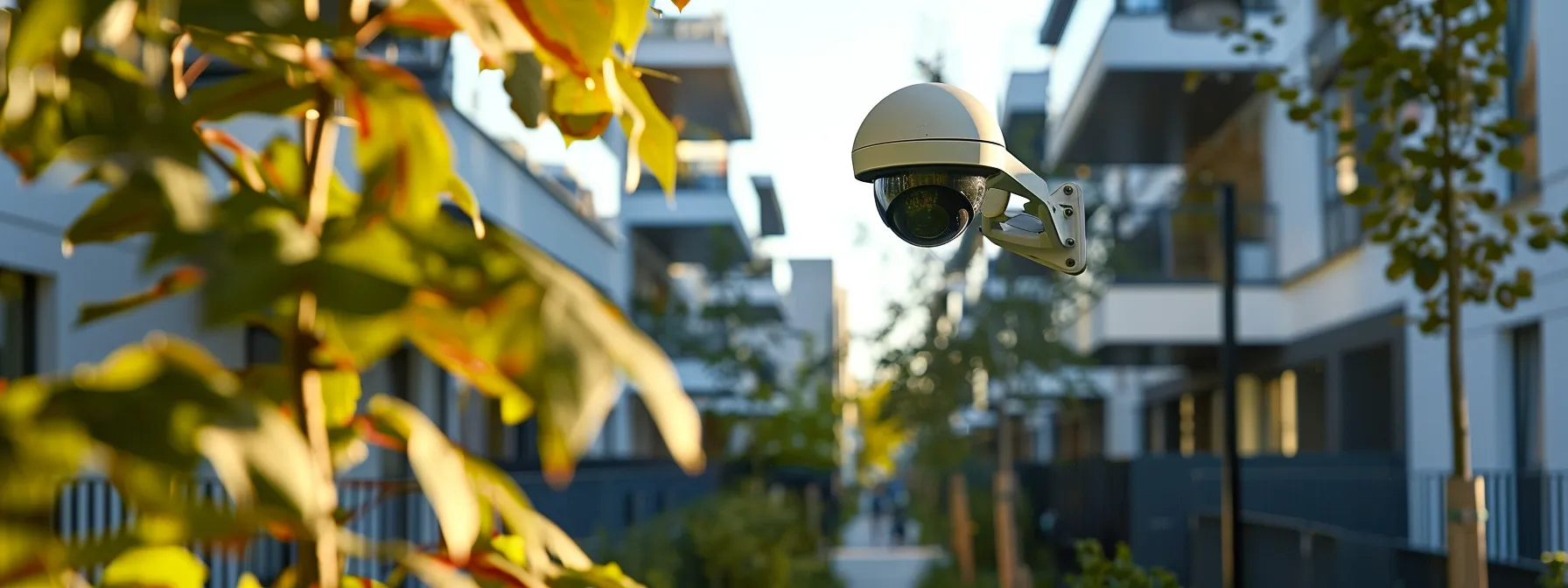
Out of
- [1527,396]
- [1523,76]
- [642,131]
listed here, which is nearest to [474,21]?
[642,131]

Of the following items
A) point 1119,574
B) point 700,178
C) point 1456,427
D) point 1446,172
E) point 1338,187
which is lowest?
point 1119,574

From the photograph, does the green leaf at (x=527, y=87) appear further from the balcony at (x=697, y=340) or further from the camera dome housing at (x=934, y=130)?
the balcony at (x=697, y=340)

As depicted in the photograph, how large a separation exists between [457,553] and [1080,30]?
63.7ft

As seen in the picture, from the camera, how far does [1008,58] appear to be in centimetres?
2198

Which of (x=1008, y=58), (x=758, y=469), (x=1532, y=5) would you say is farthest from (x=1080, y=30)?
(x=758, y=469)

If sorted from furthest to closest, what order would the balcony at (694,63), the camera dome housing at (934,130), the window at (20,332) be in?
the balcony at (694,63)
the window at (20,332)
the camera dome housing at (934,130)

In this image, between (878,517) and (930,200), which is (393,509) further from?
(878,517)

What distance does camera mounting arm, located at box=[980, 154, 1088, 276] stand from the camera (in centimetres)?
262

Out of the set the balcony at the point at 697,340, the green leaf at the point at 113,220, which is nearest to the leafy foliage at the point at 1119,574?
the green leaf at the point at 113,220

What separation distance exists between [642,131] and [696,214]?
2726cm

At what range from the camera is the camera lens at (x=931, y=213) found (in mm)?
2461

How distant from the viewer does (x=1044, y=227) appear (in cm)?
267

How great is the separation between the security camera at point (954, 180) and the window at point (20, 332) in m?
6.67

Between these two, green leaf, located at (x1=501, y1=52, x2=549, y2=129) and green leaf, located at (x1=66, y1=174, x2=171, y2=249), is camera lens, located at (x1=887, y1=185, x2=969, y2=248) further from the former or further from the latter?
green leaf, located at (x1=66, y1=174, x2=171, y2=249)
